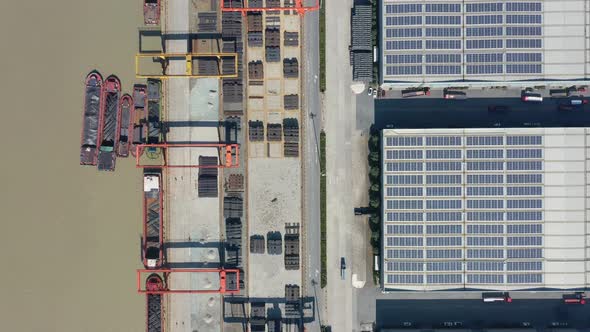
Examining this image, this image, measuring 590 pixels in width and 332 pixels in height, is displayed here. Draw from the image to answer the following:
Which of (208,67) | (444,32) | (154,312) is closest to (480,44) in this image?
(444,32)

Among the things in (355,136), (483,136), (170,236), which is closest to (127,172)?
(170,236)

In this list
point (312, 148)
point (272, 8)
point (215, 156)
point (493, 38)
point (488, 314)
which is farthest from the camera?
point (215, 156)

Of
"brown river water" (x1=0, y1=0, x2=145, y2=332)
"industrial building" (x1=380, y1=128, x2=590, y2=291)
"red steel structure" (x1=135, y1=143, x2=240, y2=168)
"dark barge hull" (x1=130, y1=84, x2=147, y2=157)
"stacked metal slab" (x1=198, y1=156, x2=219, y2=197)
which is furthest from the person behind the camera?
"brown river water" (x1=0, y1=0, x2=145, y2=332)

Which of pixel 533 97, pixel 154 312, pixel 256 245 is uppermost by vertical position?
pixel 533 97

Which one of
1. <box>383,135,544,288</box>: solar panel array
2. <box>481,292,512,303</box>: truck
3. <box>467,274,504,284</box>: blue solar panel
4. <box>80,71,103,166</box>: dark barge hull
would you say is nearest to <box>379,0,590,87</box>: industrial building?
<box>383,135,544,288</box>: solar panel array

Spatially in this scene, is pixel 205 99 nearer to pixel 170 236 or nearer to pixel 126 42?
pixel 126 42

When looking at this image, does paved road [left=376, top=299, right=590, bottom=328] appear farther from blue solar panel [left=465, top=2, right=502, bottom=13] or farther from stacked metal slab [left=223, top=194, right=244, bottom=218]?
blue solar panel [left=465, top=2, right=502, bottom=13]

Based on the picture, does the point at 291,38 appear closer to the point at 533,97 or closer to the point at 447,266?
→ the point at 533,97
